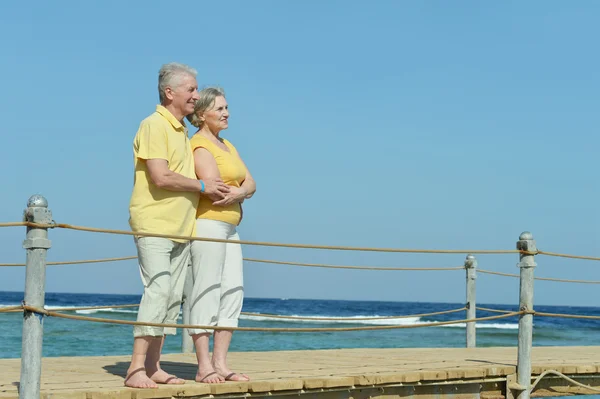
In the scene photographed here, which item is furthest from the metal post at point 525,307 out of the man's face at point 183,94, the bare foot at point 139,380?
the bare foot at point 139,380

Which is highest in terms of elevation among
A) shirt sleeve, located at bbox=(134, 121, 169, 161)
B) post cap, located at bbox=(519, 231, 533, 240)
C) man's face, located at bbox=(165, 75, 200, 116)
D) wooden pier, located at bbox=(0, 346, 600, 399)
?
man's face, located at bbox=(165, 75, 200, 116)

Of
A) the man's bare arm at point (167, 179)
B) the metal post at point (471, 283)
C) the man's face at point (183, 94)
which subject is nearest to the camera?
the man's bare arm at point (167, 179)

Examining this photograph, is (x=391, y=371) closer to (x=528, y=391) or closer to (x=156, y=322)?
(x=528, y=391)

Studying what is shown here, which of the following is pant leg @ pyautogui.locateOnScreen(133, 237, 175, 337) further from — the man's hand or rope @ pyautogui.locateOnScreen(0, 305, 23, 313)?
rope @ pyautogui.locateOnScreen(0, 305, 23, 313)

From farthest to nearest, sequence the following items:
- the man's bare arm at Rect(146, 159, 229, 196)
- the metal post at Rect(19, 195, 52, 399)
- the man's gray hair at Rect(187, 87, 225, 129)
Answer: the man's gray hair at Rect(187, 87, 225, 129) → the man's bare arm at Rect(146, 159, 229, 196) → the metal post at Rect(19, 195, 52, 399)

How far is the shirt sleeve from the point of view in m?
4.36

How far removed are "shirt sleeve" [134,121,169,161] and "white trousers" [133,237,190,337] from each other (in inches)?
15.8

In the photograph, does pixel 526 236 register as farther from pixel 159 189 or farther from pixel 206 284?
pixel 159 189

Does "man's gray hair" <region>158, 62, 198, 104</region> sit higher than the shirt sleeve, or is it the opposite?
"man's gray hair" <region>158, 62, 198, 104</region>

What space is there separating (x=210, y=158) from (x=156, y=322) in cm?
89

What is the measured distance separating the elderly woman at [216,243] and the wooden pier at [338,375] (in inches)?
9.6

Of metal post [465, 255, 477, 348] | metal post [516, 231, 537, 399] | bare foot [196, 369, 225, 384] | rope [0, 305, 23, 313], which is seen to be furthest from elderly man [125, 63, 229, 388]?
metal post [465, 255, 477, 348]

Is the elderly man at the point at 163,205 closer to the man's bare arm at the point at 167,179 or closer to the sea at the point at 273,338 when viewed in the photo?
the man's bare arm at the point at 167,179

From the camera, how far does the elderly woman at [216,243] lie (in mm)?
4652
